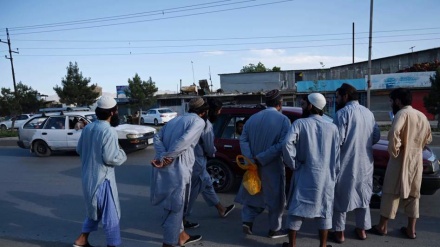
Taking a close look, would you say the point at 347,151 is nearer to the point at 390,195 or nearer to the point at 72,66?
the point at 390,195

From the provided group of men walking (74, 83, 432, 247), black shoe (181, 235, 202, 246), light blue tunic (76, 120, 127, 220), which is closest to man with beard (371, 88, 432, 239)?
group of men walking (74, 83, 432, 247)

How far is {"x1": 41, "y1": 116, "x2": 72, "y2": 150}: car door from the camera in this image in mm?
11438

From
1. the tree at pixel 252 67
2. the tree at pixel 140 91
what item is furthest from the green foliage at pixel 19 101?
the tree at pixel 252 67

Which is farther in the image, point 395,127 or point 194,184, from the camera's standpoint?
point 194,184

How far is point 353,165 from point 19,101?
88.7ft

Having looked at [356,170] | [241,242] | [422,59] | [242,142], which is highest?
[422,59]

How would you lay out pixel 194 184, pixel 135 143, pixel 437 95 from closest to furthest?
pixel 194 184 < pixel 135 143 < pixel 437 95

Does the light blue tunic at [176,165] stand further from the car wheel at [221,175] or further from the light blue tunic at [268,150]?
the car wheel at [221,175]

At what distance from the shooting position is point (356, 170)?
3855 millimetres

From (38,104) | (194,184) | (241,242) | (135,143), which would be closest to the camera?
(241,242)

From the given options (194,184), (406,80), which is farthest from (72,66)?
(194,184)

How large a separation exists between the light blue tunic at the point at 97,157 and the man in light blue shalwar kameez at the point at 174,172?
1.44 ft

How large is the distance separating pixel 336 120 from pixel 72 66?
30.6 meters

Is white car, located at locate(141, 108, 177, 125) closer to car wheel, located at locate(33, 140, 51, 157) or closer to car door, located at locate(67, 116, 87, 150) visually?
car wheel, located at locate(33, 140, 51, 157)
